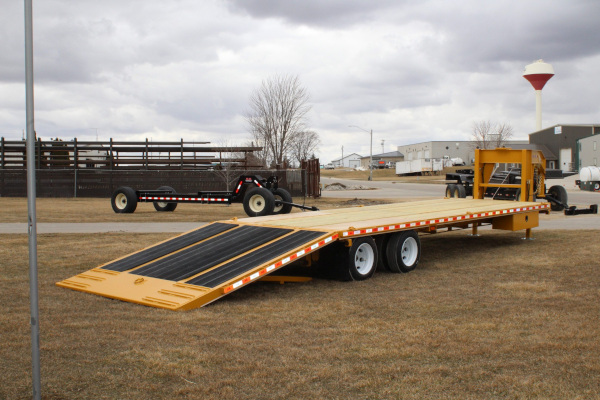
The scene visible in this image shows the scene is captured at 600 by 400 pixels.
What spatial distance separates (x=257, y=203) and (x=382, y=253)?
8.58 m

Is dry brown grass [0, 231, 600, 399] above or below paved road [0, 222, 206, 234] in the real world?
below

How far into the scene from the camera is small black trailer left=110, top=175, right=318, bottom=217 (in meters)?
17.7

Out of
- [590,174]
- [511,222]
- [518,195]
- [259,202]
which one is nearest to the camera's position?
[511,222]

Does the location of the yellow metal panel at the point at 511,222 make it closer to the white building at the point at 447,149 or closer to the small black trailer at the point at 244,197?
the small black trailer at the point at 244,197

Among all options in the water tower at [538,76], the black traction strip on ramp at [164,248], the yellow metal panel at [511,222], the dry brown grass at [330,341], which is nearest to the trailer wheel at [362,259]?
the dry brown grass at [330,341]

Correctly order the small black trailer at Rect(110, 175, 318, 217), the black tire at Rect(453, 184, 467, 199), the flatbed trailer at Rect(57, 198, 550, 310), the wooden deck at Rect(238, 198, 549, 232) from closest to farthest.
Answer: the flatbed trailer at Rect(57, 198, 550, 310), the wooden deck at Rect(238, 198, 549, 232), the small black trailer at Rect(110, 175, 318, 217), the black tire at Rect(453, 184, 467, 199)

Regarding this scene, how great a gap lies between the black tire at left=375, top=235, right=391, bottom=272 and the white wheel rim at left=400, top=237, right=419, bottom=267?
1.07ft

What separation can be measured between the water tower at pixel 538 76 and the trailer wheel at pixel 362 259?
92925 mm

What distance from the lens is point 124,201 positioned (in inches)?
820

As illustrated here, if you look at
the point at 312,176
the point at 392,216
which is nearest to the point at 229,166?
the point at 312,176

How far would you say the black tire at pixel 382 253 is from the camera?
9750 mm

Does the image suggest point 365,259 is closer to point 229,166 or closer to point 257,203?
point 257,203

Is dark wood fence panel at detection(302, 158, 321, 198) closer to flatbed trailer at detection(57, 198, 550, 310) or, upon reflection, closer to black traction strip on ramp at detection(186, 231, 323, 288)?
flatbed trailer at detection(57, 198, 550, 310)

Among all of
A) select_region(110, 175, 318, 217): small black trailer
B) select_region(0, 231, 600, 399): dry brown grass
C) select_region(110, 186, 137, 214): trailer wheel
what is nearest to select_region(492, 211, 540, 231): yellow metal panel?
select_region(0, 231, 600, 399): dry brown grass
